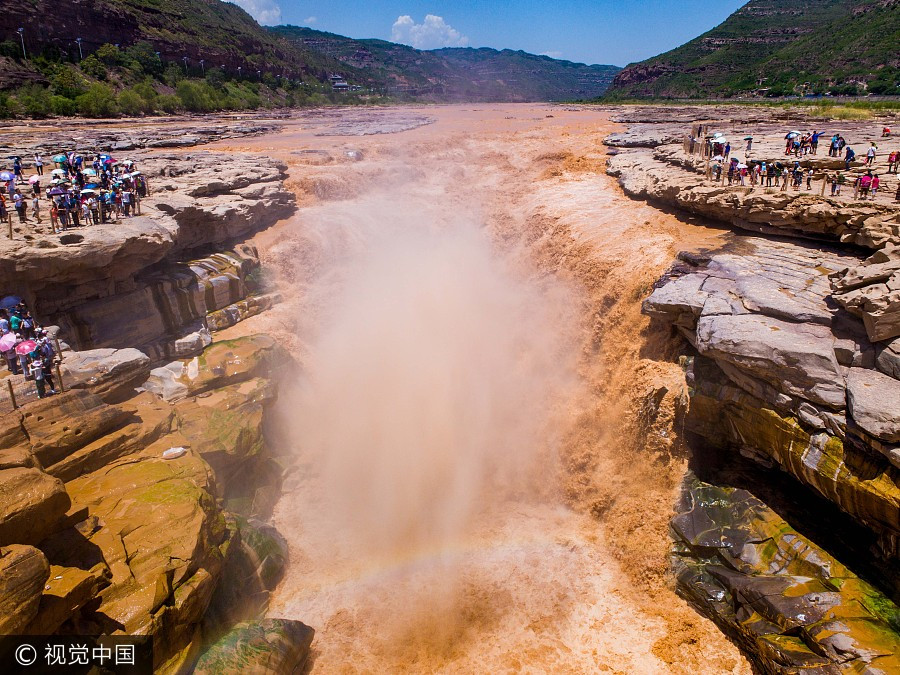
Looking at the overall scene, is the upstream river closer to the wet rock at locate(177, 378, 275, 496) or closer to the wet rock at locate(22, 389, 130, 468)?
the wet rock at locate(177, 378, 275, 496)

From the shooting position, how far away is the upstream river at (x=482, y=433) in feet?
36.1

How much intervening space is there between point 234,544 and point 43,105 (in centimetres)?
5809

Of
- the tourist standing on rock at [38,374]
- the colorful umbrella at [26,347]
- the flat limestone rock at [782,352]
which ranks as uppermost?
the flat limestone rock at [782,352]

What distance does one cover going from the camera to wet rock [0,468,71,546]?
7418 millimetres

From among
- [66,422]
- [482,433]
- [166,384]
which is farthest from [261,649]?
[482,433]

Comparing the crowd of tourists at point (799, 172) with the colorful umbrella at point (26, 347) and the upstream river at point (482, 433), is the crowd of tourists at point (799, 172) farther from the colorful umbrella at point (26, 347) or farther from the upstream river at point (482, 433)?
the colorful umbrella at point (26, 347)

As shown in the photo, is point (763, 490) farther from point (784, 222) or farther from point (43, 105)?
point (43, 105)

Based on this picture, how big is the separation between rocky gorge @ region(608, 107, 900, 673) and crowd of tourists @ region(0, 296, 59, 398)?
15145 millimetres

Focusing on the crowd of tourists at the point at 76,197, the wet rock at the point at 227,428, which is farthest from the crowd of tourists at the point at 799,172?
the crowd of tourists at the point at 76,197

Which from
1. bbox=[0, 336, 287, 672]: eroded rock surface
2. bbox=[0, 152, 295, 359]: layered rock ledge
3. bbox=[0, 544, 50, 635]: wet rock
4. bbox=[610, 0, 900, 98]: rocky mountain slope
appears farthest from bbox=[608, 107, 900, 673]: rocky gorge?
bbox=[610, 0, 900, 98]: rocky mountain slope

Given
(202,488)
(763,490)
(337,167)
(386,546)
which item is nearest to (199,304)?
(202,488)

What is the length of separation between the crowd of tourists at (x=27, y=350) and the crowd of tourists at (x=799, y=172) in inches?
846

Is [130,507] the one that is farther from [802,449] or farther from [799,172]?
[799,172]

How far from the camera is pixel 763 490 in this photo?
38.3ft
